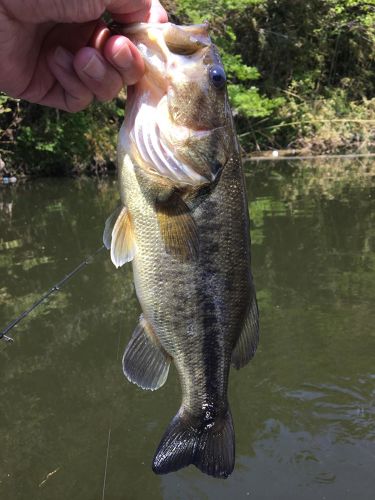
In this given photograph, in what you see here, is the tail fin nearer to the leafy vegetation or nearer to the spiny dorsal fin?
the spiny dorsal fin

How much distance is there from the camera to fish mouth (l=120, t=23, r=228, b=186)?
186 centimetres

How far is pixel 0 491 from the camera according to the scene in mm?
3711

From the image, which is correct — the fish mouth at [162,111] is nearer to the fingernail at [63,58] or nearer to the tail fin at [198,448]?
the fingernail at [63,58]

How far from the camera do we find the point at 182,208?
1.89 metres

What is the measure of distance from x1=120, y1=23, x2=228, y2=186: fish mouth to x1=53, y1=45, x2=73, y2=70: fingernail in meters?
0.26

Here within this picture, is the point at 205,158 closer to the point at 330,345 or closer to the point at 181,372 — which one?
the point at 181,372

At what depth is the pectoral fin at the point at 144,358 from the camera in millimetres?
2105

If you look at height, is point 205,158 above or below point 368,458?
above

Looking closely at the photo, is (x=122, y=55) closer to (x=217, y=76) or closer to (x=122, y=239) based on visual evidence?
(x=217, y=76)

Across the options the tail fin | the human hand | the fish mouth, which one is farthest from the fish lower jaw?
the tail fin

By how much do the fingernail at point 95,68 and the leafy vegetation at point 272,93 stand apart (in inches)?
639

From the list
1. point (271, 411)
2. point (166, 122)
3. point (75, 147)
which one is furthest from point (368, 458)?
point (75, 147)

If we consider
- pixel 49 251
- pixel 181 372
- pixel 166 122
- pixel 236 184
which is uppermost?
pixel 166 122

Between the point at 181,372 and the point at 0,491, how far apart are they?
232cm
